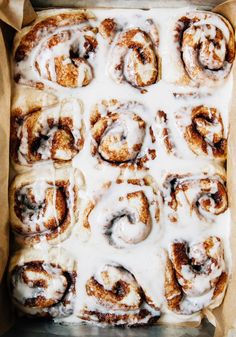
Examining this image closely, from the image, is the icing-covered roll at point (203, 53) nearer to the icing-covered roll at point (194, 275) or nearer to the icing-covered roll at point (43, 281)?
the icing-covered roll at point (194, 275)

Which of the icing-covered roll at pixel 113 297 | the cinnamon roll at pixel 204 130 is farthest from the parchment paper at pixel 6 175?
the icing-covered roll at pixel 113 297

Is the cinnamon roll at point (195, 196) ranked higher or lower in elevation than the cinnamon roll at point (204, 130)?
lower

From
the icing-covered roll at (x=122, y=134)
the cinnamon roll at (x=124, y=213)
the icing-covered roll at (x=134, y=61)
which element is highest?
the icing-covered roll at (x=134, y=61)

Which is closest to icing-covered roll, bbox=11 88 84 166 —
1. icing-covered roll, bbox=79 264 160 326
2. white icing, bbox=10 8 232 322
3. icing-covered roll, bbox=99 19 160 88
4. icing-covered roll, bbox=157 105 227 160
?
white icing, bbox=10 8 232 322

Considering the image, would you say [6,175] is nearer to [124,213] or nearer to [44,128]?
[44,128]

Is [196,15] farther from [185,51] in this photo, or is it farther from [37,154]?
[37,154]
